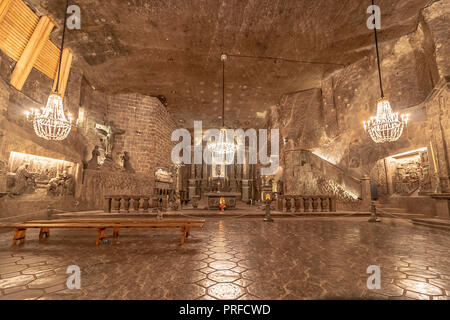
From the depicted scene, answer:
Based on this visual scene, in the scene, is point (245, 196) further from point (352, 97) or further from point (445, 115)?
point (445, 115)

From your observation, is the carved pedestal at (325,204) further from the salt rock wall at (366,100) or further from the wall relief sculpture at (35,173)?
the wall relief sculpture at (35,173)

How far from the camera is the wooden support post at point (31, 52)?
19.7ft

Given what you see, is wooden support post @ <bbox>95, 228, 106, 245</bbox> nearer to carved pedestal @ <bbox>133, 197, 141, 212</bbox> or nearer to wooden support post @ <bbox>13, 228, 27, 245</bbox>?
wooden support post @ <bbox>13, 228, 27, 245</bbox>

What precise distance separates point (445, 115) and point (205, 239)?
7.95 metres

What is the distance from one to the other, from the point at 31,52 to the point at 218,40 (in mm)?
6105

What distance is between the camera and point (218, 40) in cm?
790

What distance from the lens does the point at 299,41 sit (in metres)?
8.01

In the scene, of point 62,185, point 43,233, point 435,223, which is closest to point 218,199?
point 62,185

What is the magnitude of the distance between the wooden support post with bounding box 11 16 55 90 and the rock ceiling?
1.14 ft

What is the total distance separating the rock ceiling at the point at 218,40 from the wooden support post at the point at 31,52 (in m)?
0.35

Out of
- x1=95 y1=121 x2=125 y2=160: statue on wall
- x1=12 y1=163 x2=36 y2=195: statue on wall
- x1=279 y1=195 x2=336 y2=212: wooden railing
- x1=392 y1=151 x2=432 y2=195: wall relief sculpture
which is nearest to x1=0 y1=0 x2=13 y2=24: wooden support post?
x1=12 y1=163 x2=36 y2=195: statue on wall

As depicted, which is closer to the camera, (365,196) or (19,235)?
(19,235)

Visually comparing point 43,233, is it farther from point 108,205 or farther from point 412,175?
point 412,175

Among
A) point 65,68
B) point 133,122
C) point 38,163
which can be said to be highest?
point 65,68
